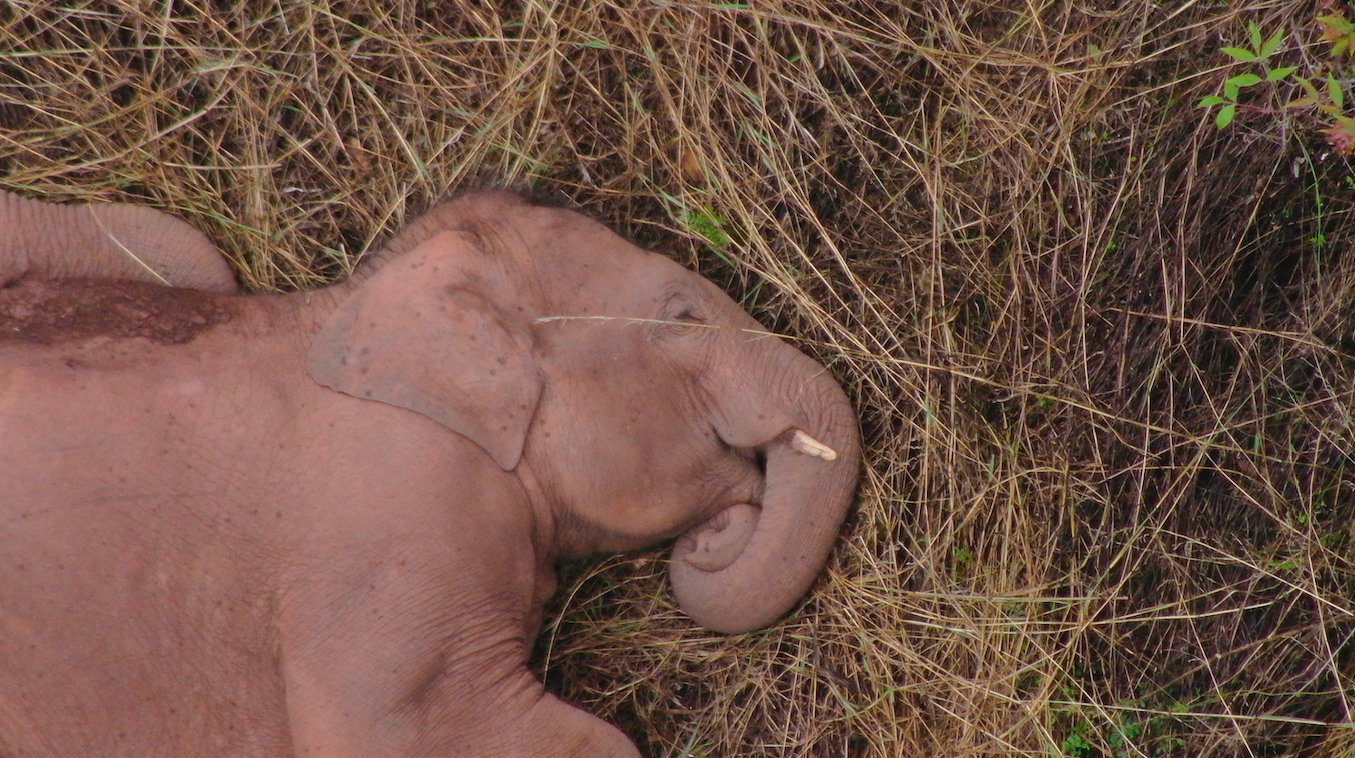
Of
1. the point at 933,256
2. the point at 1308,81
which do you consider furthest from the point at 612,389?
the point at 1308,81

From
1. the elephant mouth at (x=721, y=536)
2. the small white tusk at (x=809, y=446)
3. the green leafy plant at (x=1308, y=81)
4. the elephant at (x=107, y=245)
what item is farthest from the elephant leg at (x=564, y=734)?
the green leafy plant at (x=1308, y=81)

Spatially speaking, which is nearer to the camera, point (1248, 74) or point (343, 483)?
point (343, 483)

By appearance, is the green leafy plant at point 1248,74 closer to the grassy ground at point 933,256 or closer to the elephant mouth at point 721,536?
the grassy ground at point 933,256

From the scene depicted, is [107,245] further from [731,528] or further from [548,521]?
[731,528]

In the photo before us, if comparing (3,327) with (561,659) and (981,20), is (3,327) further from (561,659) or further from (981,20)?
(981,20)

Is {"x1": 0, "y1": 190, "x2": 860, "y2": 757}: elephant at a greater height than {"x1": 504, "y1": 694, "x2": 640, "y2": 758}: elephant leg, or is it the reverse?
{"x1": 0, "y1": 190, "x2": 860, "y2": 757}: elephant

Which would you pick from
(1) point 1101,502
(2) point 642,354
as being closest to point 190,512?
(2) point 642,354

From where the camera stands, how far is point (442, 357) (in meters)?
2.56

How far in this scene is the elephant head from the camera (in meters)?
2.58

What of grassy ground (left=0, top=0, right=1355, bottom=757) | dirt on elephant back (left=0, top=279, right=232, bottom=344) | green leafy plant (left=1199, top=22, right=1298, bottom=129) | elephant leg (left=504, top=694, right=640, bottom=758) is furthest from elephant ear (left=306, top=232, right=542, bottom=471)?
green leafy plant (left=1199, top=22, right=1298, bottom=129)

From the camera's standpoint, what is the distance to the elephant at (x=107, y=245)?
2.99 metres

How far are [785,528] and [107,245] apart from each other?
199 centimetres

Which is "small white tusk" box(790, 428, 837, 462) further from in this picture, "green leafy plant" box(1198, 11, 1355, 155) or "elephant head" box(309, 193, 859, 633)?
"green leafy plant" box(1198, 11, 1355, 155)

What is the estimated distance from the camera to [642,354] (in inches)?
107
